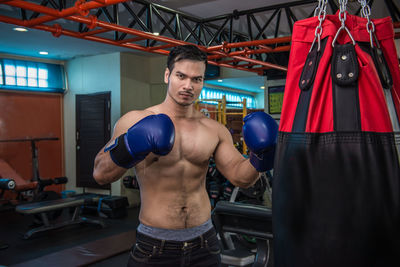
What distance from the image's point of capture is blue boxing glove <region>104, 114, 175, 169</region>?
1.48 meters

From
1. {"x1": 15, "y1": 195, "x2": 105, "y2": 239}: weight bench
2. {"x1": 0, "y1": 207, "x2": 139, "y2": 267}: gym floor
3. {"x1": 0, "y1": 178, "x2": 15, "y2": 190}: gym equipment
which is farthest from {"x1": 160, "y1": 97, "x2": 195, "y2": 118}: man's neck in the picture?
{"x1": 0, "y1": 178, "x2": 15, "y2": 190}: gym equipment

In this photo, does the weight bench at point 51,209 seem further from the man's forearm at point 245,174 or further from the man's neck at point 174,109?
the man's forearm at point 245,174

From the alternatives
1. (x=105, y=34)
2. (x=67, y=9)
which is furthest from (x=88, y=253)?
(x=105, y=34)

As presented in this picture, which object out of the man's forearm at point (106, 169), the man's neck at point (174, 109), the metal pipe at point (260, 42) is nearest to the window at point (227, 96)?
the metal pipe at point (260, 42)

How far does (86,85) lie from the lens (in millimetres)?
7387

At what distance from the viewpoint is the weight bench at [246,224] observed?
3.08m

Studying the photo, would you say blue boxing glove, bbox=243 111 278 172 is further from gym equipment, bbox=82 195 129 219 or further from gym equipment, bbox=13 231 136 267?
gym equipment, bbox=82 195 129 219

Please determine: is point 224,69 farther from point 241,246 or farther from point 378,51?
point 378,51

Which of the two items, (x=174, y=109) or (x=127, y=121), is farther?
(x=174, y=109)

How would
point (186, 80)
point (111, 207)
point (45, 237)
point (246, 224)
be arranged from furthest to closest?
1. point (111, 207)
2. point (45, 237)
3. point (246, 224)
4. point (186, 80)

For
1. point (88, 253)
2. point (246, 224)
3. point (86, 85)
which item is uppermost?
point (86, 85)

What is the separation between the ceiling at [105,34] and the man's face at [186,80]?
2.85 metres

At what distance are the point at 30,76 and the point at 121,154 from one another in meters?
6.71

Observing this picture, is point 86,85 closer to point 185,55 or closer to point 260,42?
point 260,42
